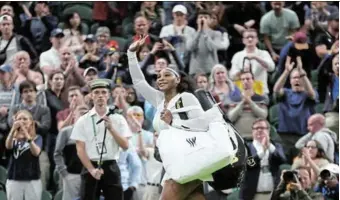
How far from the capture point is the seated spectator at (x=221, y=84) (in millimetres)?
17250

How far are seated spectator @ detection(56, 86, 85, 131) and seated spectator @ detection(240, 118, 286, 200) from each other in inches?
87.7

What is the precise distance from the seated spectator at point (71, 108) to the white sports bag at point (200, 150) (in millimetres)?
4879

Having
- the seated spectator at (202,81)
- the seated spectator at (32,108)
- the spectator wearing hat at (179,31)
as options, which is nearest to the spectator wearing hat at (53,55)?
the seated spectator at (32,108)

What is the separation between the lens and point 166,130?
36.7 feet

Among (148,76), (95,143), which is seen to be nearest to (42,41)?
(148,76)

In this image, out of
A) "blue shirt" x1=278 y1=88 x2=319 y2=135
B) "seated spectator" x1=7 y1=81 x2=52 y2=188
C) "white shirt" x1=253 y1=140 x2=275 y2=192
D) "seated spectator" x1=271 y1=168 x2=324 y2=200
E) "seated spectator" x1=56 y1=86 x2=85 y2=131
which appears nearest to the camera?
"seated spectator" x1=271 y1=168 x2=324 y2=200

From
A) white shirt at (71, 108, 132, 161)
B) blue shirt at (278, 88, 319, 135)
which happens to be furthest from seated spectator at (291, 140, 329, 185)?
white shirt at (71, 108, 132, 161)

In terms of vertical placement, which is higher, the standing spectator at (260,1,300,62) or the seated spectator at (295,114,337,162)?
the standing spectator at (260,1,300,62)

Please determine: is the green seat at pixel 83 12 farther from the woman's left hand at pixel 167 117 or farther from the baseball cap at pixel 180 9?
the woman's left hand at pixel 167 117

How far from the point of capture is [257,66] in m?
18.2

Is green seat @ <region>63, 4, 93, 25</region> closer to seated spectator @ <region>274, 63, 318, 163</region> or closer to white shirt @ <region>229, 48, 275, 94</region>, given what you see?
white shirt @ <region>229, 48, 275, 94</region>

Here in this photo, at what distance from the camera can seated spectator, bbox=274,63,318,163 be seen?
17.1 m

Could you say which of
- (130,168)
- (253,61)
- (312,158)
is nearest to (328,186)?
(312,158)

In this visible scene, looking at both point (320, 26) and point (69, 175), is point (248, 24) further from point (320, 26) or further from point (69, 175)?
point (69, 175)
